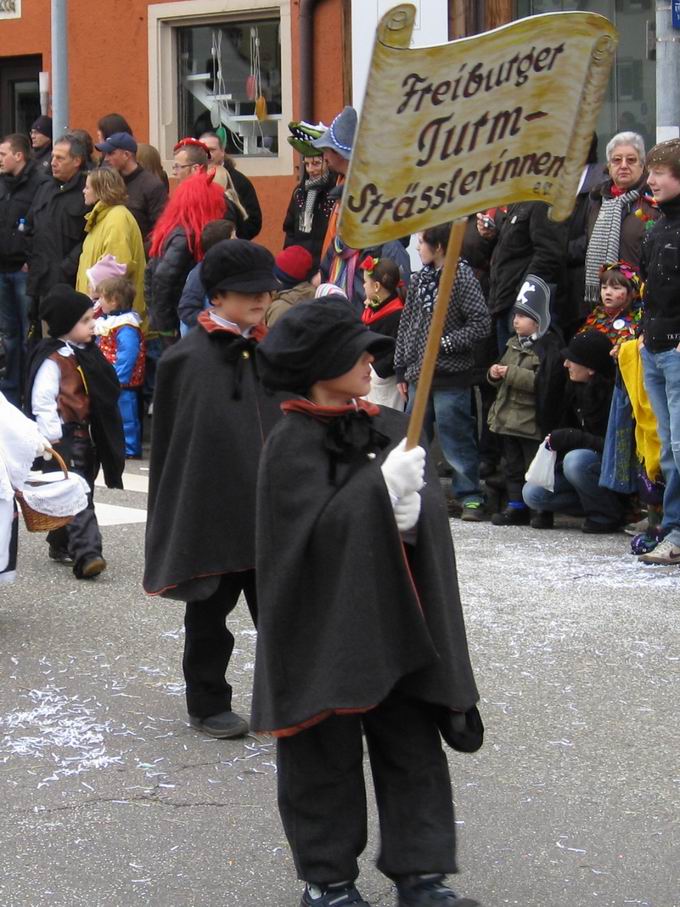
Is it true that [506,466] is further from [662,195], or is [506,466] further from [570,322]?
[662,195]

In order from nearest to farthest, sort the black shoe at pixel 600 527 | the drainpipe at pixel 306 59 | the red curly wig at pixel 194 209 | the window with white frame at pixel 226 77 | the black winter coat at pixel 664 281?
the black winter coat at pixel 664 281 → the black shoe at pixel 600 527 → the red curly wig at pixel 194 209 → the drainpipe at pixel 306 59 → the window with white frame at pixel 226 77

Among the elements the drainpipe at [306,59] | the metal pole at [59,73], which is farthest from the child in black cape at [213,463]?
the drainpipe at [306,59]

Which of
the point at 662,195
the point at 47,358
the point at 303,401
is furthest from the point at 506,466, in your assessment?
the point at 303,401

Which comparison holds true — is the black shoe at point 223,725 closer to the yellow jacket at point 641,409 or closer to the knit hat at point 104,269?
the yellow jacket at point 641,409

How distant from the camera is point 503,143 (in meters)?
3.88

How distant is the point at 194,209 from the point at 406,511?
7.69 m

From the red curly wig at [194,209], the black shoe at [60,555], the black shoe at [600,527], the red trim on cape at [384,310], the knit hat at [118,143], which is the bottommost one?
Result: the black shoe at [60,555]

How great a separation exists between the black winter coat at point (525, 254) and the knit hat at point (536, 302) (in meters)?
0.18

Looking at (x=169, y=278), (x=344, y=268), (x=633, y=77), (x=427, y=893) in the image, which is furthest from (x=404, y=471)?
(x=633, y=77)

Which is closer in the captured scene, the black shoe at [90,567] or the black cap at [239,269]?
the black cap at [239,269]

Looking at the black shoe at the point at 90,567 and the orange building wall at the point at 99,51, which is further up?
the orange building wall at the point at 99,51

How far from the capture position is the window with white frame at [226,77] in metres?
15.3

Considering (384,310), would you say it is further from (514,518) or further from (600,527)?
(600,527)

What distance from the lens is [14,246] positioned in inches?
509
